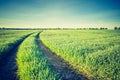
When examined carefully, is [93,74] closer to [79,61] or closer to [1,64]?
[79,61]

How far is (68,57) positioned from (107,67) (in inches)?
208

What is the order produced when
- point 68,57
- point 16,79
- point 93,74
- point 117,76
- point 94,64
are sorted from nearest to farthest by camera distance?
Result: point 117,76 < point 16,79 < point 93,74 < point 94,64 < point 68,57

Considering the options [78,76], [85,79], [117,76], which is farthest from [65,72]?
[117,76]

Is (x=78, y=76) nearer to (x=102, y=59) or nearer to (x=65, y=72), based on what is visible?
(x=65, y=72)

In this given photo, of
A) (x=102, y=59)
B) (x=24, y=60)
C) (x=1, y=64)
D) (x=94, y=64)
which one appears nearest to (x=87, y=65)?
(x=94, y=64)

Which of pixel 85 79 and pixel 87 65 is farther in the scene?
pixel 87 65

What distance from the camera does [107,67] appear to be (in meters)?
9.20

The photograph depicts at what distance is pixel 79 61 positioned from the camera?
11.8 metres

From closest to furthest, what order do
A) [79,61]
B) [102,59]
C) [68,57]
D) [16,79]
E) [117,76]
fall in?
[117,76] → [16,79] → [102,59] → [79,61] → [68,57]

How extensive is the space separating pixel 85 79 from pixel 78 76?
2.20 ft

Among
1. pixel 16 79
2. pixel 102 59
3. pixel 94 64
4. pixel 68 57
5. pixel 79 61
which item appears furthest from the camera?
pixel 68 57

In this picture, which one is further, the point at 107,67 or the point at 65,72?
the point at 65,72

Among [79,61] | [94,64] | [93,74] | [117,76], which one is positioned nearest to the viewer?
[117,76]

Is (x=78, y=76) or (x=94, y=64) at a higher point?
(x=94, y=64)
